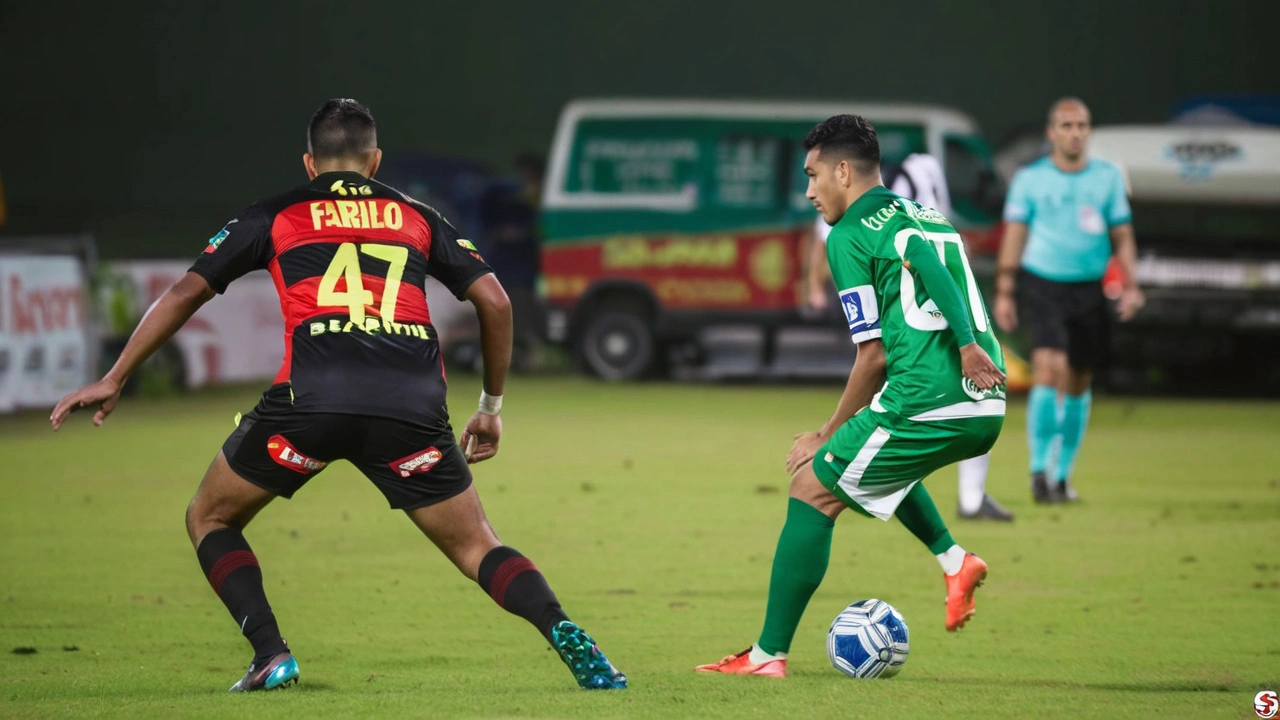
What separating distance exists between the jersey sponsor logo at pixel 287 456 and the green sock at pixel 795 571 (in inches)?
56.2

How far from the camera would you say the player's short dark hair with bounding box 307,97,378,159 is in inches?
196

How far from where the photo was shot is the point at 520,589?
492cm

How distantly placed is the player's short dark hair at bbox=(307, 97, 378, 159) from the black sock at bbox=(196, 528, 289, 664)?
45.6 inches

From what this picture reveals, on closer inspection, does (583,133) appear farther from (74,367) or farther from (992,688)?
(992,688)

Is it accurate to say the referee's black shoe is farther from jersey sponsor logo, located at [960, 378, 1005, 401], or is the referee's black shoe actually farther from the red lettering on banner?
the red lettering on banner

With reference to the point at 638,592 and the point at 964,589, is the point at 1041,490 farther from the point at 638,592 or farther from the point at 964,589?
the point at 964,589

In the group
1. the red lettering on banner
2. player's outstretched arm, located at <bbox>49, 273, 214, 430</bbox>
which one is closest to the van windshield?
the red lettering on banner

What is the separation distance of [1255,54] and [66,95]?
17487mm

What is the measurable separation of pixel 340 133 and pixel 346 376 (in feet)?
2.38

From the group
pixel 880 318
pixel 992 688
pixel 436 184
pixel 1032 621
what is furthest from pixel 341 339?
pixel 436 184

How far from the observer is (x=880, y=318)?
17.4 feet

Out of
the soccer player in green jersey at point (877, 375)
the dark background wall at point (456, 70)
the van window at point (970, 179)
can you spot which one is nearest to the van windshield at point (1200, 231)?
the van window at point (970, 179)

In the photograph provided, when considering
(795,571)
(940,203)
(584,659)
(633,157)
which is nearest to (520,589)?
(584,659)

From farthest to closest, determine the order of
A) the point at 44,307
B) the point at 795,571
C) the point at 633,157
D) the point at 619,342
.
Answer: the point at 619,342 → the point at 633,157 → the point at 44,307 → the point at 795,571
